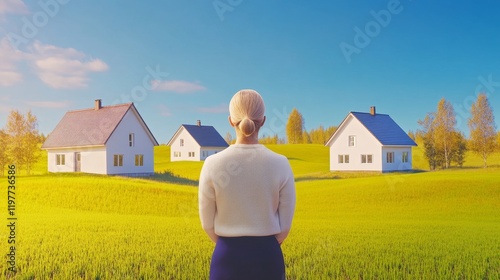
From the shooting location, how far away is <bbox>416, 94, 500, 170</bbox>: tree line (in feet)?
180

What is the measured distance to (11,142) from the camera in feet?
139

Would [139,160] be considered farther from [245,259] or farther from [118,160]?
[245,259]

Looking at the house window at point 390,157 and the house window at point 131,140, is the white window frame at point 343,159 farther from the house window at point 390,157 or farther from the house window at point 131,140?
the house window at point 131,140

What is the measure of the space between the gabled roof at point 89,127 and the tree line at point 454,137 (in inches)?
1453

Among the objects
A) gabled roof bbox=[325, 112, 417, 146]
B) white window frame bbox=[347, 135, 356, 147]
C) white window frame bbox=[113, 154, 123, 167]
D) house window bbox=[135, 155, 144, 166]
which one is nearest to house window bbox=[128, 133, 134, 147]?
house window bbox=[135, 155, 144, 166]

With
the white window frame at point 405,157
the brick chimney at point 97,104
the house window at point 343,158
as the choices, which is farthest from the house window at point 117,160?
the white window frame at point 405,157

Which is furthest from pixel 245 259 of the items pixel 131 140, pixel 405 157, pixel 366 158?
pixel 405 157

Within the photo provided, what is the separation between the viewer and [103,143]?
42.0 metres

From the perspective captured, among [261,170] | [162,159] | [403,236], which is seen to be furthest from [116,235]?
[162,159]

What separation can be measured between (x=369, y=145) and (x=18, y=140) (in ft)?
126

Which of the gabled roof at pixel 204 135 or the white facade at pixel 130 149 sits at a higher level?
the gabled roof at pixel 204 135

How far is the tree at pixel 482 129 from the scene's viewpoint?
5481cm

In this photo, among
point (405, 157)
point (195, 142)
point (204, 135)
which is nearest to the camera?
point (405, 157)

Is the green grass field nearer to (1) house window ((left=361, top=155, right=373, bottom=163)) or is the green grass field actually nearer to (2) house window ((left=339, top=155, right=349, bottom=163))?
(1) house window ((left=361, top=155, right=373, bottom=163))
